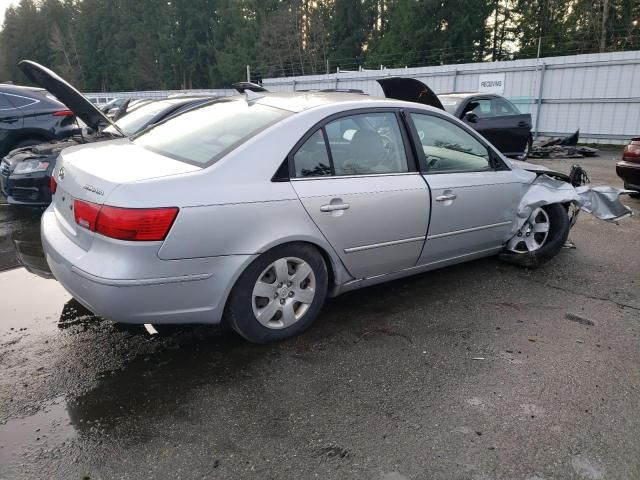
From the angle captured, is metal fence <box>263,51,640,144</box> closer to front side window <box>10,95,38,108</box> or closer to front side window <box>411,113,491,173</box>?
front side window <box>411,113,491,173</box>

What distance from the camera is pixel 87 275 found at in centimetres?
263

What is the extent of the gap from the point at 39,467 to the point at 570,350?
9.98 ft

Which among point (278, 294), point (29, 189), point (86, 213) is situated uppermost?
point (86, 213)

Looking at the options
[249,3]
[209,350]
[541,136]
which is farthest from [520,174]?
[249,3]

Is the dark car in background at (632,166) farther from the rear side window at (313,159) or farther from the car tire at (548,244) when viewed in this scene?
the rear side window at (313,159)

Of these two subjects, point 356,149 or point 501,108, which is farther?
point 501,108

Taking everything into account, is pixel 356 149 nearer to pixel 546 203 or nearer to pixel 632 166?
pixel 546 203

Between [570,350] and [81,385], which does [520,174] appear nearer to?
[570,350]

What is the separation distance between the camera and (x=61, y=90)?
480 cm

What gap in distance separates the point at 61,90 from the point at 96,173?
2608 millimetres

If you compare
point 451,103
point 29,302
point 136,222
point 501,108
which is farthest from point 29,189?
point 501,108

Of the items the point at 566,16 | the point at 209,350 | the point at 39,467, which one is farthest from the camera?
the point at 566,16

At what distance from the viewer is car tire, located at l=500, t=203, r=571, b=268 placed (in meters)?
4.54

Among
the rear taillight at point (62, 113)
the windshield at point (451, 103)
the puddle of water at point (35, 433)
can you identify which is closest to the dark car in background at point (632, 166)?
the windshield at point (451, 103)
